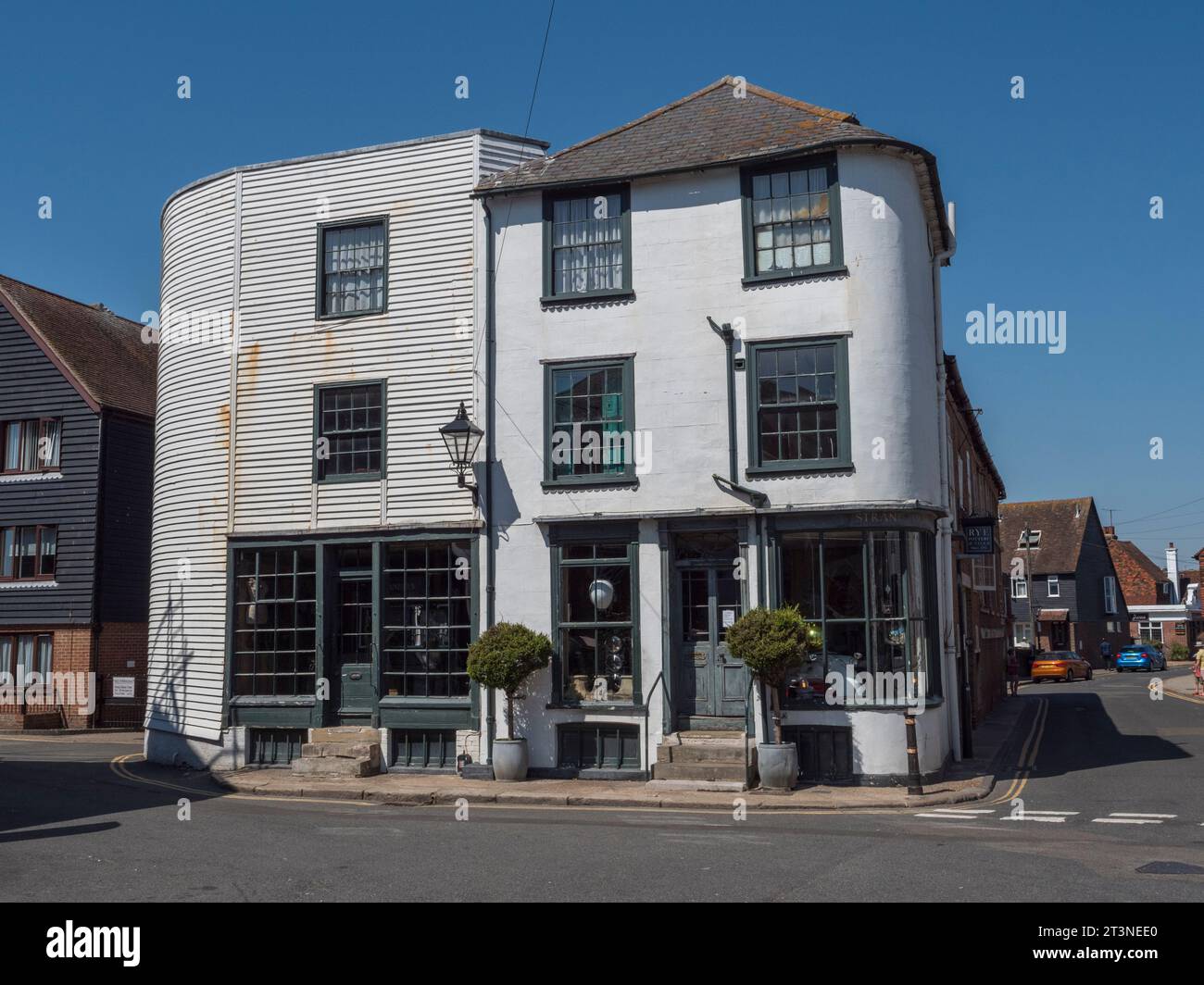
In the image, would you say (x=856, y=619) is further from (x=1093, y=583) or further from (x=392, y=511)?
(x=1093, y=583)

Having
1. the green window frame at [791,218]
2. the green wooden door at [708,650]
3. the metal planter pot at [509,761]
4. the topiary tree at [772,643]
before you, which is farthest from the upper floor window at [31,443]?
the topiary tree at [772,643]

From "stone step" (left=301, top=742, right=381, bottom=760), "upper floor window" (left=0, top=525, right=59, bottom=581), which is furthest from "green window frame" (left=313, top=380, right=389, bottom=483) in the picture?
"upper floor window" (left=0, top=525, right=59, bottom=581)

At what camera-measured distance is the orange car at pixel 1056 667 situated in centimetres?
5012

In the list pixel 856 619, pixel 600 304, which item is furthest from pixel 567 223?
pixel 856 619

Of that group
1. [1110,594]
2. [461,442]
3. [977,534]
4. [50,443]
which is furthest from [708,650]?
[1110,594]

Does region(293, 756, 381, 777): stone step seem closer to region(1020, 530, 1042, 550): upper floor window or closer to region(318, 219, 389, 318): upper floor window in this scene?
region(318, 219, 389, 318): upper floor window

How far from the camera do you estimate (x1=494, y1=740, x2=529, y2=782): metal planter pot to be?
55.6ft

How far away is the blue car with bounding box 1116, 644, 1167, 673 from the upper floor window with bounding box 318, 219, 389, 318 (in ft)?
177

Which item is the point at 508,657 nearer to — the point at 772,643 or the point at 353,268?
the point at 772,643

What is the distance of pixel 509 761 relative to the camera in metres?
17.0

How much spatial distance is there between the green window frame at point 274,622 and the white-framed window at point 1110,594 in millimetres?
62196
